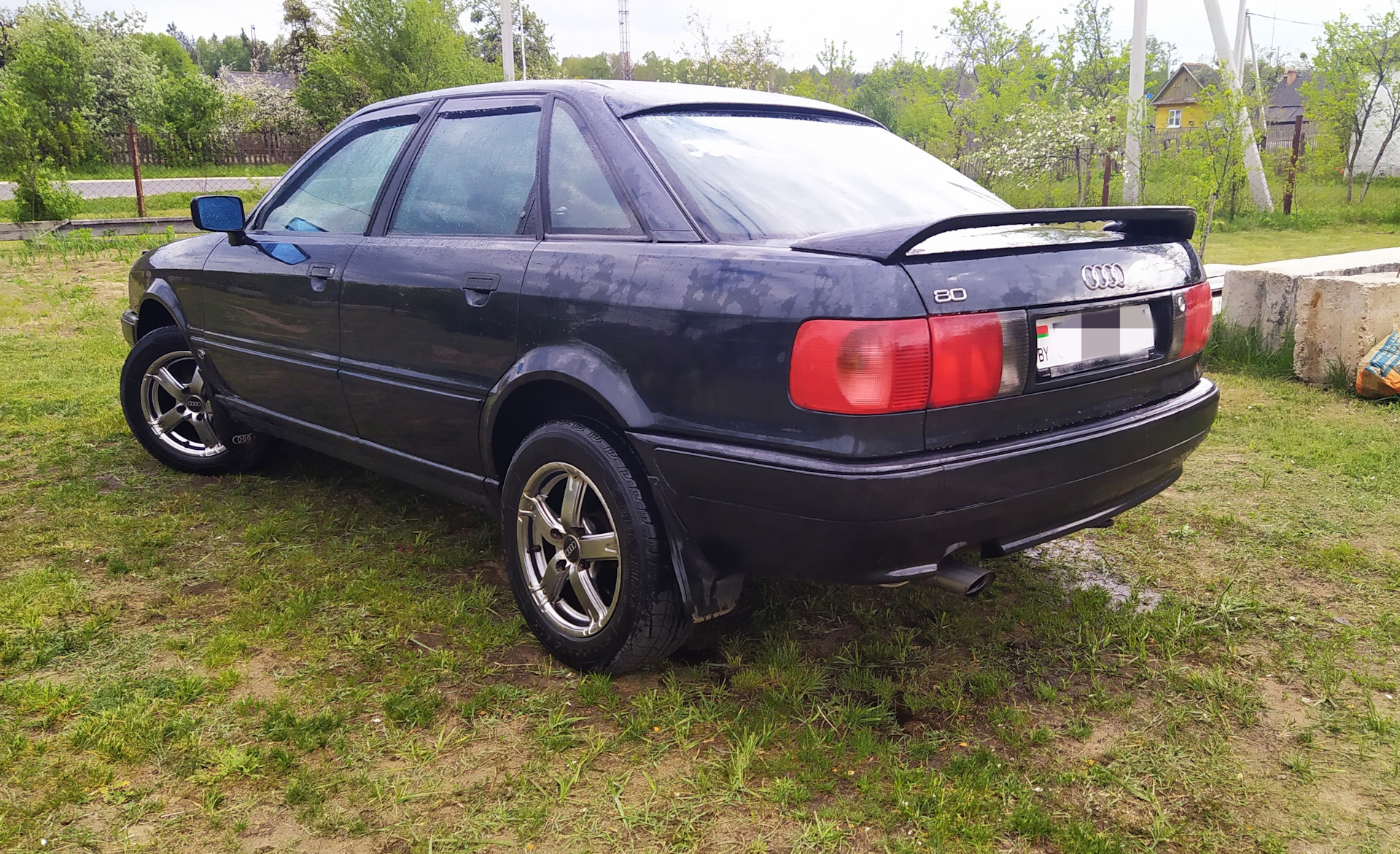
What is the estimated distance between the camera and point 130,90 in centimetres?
3659

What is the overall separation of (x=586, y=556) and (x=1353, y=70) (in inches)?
903

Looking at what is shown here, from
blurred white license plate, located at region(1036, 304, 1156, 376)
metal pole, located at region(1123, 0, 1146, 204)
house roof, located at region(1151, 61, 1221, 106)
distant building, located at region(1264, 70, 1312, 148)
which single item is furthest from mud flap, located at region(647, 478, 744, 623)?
house roof, located at region(1151, 61, 1221, 106)

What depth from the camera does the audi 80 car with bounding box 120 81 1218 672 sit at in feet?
7.06

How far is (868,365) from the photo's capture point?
6.85 feet

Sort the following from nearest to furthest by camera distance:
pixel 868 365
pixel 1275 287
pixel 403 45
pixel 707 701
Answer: pixel 868 365, pixel 707 701, pixel 1275 287, pixel 403 45

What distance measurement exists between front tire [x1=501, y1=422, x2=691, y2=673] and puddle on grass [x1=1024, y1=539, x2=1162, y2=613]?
1.52m

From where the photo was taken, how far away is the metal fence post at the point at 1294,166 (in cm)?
1816

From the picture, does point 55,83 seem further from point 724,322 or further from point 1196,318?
point 1196,318

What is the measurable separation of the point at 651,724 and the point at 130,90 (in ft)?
139

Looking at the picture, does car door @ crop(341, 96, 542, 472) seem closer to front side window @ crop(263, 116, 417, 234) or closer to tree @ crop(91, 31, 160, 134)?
front side window @ crop(263, 116, 417, 234)

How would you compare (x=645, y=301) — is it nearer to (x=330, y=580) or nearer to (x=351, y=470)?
(x=330, y=580)

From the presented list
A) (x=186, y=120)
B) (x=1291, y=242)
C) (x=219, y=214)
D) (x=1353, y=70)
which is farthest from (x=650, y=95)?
(x=186, y=120)

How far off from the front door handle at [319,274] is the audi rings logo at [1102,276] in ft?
8.11

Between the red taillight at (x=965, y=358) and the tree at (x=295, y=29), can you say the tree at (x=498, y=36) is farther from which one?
the red taillight at (x=965, y=358)
